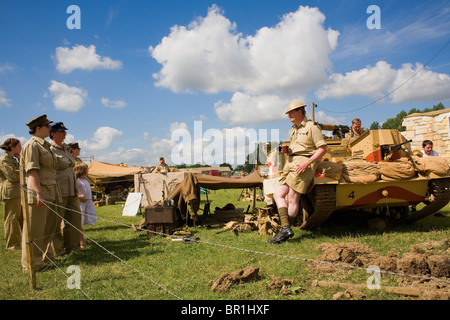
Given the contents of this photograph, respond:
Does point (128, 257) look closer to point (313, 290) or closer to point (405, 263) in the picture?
point (313, 290)

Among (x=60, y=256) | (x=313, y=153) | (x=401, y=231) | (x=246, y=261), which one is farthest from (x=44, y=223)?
(x=401, y=231)

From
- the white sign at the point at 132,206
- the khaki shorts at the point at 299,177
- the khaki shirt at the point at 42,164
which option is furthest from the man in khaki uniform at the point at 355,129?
the white sign at the point at 132,206

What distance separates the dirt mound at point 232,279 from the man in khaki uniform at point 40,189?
2356 mm

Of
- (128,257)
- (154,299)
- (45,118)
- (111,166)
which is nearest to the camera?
(154,299)

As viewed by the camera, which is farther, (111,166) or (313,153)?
(111,166)

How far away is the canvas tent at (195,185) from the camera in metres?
7.30

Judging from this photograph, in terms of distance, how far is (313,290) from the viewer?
129 inches

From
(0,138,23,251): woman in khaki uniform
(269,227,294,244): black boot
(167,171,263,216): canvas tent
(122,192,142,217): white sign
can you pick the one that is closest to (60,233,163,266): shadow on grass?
(0,138,23,251): woman in khaki uniform

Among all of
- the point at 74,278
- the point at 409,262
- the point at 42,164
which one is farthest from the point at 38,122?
the point at 409,262

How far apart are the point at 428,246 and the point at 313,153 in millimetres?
2058

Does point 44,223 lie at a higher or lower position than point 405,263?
higher

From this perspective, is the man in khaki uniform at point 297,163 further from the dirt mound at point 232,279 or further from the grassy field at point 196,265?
the dirt mound at point 232,279

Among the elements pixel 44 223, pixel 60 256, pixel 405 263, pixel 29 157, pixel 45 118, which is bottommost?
pixel 60 256

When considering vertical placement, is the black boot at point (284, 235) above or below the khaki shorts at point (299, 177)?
below
